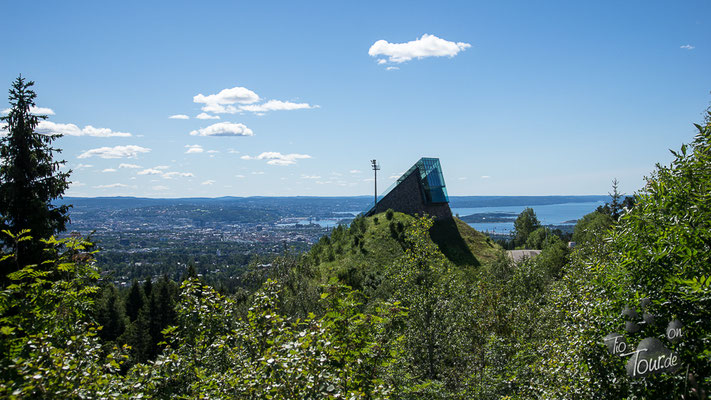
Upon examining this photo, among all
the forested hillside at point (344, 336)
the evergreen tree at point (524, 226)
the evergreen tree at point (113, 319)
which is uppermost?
the forested hillside at point (344, 336)

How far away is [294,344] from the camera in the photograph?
6.58m

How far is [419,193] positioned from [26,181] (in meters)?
57.4

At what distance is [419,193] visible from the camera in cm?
7056

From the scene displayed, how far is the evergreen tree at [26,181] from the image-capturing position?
66.1ft

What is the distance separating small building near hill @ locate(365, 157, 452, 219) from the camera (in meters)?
70.0

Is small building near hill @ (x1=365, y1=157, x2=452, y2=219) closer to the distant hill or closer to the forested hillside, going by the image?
the distant hill

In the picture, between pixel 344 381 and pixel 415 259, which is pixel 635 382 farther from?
pixel 415 259

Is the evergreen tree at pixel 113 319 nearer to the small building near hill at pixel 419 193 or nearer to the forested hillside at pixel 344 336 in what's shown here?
the small building near hill at pixel 419 193

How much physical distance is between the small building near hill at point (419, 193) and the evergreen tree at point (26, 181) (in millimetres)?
54528

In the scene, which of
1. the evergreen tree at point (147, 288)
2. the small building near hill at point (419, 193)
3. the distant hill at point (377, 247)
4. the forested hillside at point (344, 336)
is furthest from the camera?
the small building near hill at point (419, 193)

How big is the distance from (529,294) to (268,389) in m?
20.7

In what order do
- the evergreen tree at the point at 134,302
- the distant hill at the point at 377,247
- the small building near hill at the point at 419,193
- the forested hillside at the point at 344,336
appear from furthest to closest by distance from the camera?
1. the small building near hill at the point at 419,193
2. the evergreen tree at the point at 134,302
3. the distant hill at the point at 377,247
4. the forested hillside at the point at 344,336

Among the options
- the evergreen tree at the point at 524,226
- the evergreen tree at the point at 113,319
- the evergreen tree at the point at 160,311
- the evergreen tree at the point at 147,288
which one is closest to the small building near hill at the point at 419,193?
the evergreen tree at the point at 160,311

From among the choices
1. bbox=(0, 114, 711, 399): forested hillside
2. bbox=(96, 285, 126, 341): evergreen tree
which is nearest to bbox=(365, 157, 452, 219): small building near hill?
bbox=(96, 285, 126, 341): evergreen tree
